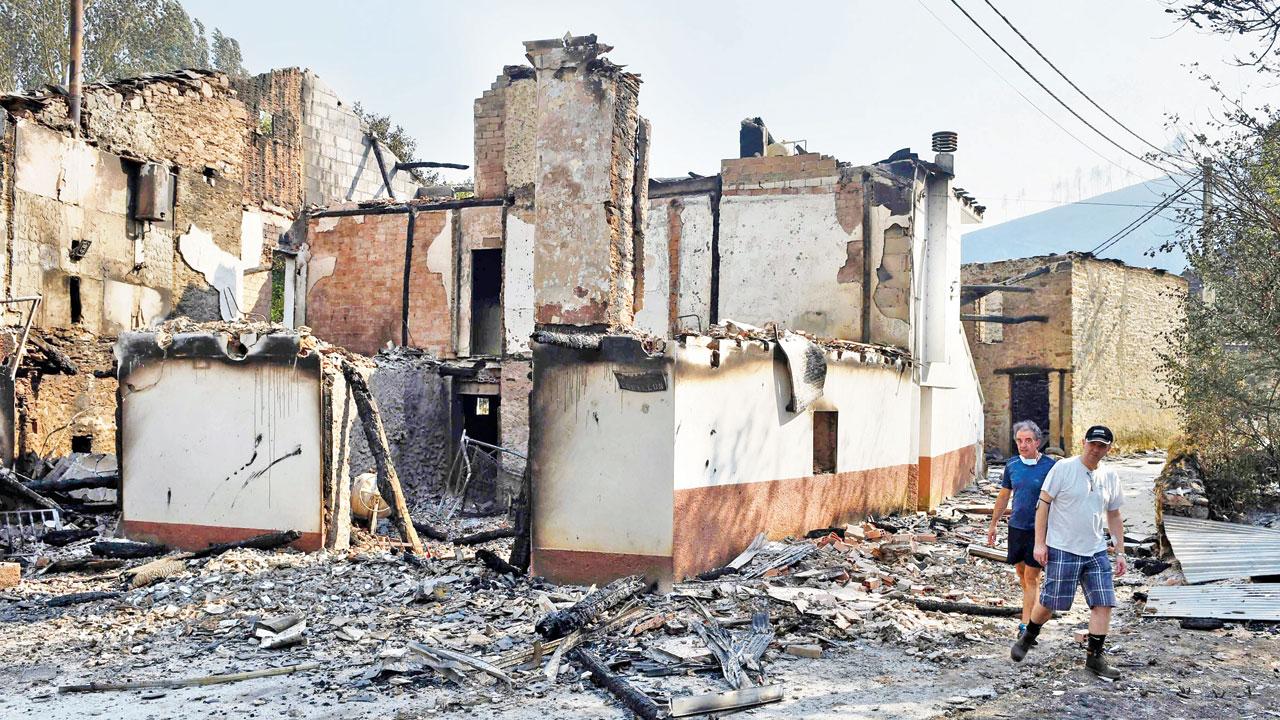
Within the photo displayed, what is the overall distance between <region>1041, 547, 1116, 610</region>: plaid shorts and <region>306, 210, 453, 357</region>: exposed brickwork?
47.0 feet

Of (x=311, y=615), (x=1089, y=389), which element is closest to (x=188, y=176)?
(x=311, y=615)

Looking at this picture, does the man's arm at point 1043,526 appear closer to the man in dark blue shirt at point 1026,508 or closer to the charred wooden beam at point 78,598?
the man in dark blue shirt at point 1026,508

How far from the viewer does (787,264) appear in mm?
16156

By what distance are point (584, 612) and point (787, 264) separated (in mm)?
10360

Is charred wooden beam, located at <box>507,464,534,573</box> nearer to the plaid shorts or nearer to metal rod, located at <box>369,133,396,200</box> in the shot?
the plaid shorts

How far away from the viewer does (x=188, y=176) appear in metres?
16.9

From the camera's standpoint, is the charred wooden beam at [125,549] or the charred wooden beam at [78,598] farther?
the charred wooden beam at [125,549]

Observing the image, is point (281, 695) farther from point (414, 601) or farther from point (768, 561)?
point (768, 561)

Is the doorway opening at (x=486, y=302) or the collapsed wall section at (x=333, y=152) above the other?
the collapsed wall section at (x=333, y=152)

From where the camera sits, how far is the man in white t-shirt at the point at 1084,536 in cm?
576

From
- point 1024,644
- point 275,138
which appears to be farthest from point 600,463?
point 275,138

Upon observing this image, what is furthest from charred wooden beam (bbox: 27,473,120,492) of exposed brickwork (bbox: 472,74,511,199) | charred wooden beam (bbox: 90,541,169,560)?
exposed brickwork (bbox: 472,74,511,199)

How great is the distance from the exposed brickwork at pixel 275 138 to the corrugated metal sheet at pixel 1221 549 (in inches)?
827

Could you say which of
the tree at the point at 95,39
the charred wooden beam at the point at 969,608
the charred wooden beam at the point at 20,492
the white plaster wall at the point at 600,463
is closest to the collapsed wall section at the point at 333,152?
the tree at the point at 95,39
